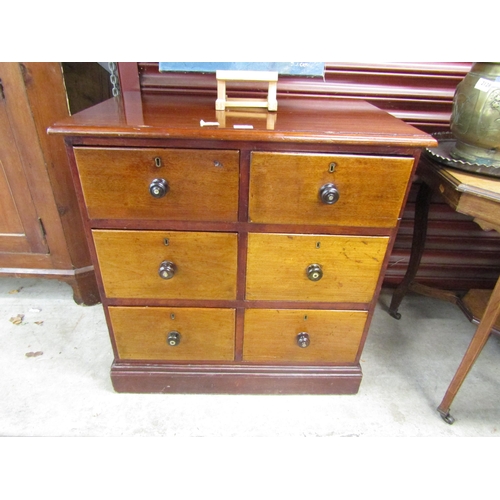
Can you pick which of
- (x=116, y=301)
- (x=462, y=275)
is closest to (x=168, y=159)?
(x=116, y=301)

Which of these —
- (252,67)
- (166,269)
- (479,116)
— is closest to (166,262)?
(166,269)

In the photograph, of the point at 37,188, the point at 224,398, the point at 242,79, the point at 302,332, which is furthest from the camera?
the point at 37,188

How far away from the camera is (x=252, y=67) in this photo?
4.10 ft

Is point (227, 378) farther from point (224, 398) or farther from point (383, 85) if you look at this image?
point (383, 85)

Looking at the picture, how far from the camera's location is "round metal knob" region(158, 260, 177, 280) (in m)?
1.09

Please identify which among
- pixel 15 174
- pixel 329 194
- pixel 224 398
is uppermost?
pixel 329 194

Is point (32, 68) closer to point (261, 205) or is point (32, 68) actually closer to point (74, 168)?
point (74, 168)

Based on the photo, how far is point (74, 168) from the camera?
958mm

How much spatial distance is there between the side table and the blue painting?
1.79ft

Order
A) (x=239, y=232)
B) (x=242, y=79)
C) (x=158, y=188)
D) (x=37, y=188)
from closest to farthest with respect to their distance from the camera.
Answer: (x=158, y=188), (x=239, y=232), (x=242, y=79), (x=37, y=188)

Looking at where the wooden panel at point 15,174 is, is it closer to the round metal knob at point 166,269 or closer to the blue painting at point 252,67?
the blue painting at point 252,67

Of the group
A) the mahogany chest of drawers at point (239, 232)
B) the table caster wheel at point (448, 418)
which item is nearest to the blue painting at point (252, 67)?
the mahogany chest of drawers at point (239, 232)

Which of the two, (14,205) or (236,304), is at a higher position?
(14,205)

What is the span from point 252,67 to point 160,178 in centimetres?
61
